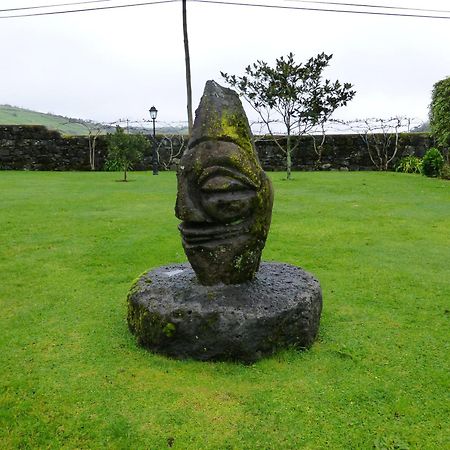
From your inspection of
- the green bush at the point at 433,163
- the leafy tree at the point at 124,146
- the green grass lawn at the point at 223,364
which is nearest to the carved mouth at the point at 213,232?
the green grass lawn at the point at 223,364

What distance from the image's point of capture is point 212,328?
13.9 feet

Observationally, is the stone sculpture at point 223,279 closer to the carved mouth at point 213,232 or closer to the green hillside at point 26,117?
the carved mouth at point 213,232

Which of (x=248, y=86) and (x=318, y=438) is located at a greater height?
(x=248, y=86)

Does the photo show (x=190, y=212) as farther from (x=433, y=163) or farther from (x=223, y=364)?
(x=433, y=163)

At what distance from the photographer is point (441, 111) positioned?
18.3 meters

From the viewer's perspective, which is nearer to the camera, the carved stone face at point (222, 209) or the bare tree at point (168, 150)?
the carved stone face at point (222, 209)

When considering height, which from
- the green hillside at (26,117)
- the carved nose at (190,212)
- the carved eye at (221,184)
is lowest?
the carved nose at (190,212)

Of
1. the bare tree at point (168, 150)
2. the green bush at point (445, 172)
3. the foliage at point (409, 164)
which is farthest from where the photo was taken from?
the bare tree at point (168, 150)

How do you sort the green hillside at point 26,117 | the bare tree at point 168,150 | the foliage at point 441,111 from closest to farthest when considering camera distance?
1. the foliage at point 441,111
2. the bare tree at point 168,150
3. the green hillside at point 26,117

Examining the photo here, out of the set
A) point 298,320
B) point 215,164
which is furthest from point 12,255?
point 298,320

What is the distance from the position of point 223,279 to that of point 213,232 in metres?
0.46

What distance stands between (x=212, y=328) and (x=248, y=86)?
1609 centimetres

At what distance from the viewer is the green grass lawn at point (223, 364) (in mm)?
3408

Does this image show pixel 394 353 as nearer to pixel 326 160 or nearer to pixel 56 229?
pixel 56 229
